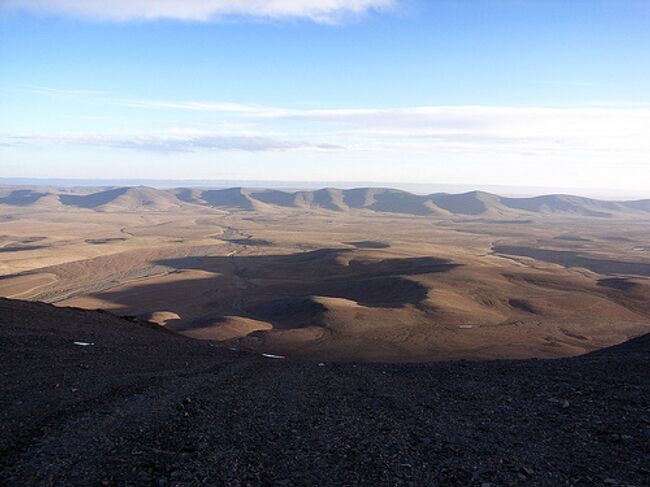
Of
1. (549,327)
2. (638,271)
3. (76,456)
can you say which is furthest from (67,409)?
(638,271)

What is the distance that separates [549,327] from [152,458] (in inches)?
1310

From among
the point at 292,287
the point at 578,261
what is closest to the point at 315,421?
the point at 292,287

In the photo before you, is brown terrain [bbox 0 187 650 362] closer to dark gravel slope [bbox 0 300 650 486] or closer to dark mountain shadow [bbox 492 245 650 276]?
dark mountain shadow [bbox 492 245 650 276]

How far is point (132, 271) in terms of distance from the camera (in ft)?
234

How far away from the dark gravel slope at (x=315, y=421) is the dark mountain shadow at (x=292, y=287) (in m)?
21.7

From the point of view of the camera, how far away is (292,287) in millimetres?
55125

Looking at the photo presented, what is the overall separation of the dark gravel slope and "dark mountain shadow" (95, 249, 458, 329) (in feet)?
71.1

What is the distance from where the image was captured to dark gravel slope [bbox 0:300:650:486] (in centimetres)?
772

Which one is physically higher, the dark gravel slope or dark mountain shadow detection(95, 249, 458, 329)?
the dark gravel slope

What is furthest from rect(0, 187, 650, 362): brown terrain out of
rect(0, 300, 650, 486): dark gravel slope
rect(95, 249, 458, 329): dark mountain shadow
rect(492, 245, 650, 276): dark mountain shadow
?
rect(0, 300, 650, 486): dark gravel slope

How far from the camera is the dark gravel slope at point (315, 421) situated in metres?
7.72

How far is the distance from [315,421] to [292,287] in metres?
45.0

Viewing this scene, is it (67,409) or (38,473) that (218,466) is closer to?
(38,473)

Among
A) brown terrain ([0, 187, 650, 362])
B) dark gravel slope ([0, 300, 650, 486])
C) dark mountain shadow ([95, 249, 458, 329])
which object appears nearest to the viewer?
dark gravel slope ([0, 300, 650, 486])
